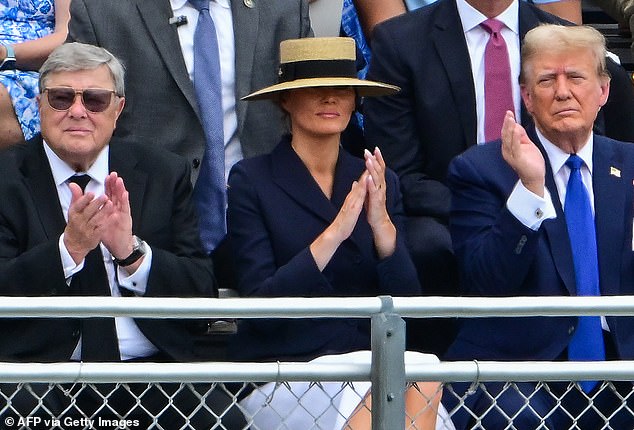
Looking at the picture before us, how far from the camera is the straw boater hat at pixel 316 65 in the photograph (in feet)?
16.9

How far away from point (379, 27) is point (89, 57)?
1440 mm

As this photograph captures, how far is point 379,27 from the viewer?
5.85 metres

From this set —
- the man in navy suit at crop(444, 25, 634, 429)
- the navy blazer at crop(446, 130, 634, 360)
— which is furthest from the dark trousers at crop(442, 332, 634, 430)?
the navy blazer at crop(446, 130, 634, 360)

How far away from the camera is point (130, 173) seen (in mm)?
4949

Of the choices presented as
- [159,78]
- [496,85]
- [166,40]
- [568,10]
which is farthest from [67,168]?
[568,10]

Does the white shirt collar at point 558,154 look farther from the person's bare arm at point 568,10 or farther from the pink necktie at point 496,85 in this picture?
the person's bare arm at point 568,10

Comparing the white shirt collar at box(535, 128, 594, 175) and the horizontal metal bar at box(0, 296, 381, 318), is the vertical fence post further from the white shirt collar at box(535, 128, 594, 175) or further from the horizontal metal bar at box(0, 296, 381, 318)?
the white shirt collar at box(535, 128, 594, 175)

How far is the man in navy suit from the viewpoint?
461cm

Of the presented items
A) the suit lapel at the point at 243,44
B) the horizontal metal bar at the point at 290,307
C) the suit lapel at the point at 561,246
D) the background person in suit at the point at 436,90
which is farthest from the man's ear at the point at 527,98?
the horizontal metal bar at the point at 290,307

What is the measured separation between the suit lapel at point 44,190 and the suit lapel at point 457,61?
172 centimetres

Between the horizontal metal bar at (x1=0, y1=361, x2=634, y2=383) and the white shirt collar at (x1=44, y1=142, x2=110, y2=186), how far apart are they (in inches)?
77.4

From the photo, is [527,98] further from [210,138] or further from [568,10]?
[568,10]

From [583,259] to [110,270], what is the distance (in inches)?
63.7

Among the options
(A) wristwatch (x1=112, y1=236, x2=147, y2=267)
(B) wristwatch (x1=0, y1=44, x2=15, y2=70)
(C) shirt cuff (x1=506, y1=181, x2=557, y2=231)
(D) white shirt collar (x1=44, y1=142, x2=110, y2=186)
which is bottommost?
(A) wristwatch (x1=112, y1=236, x2=147, y2=267)
